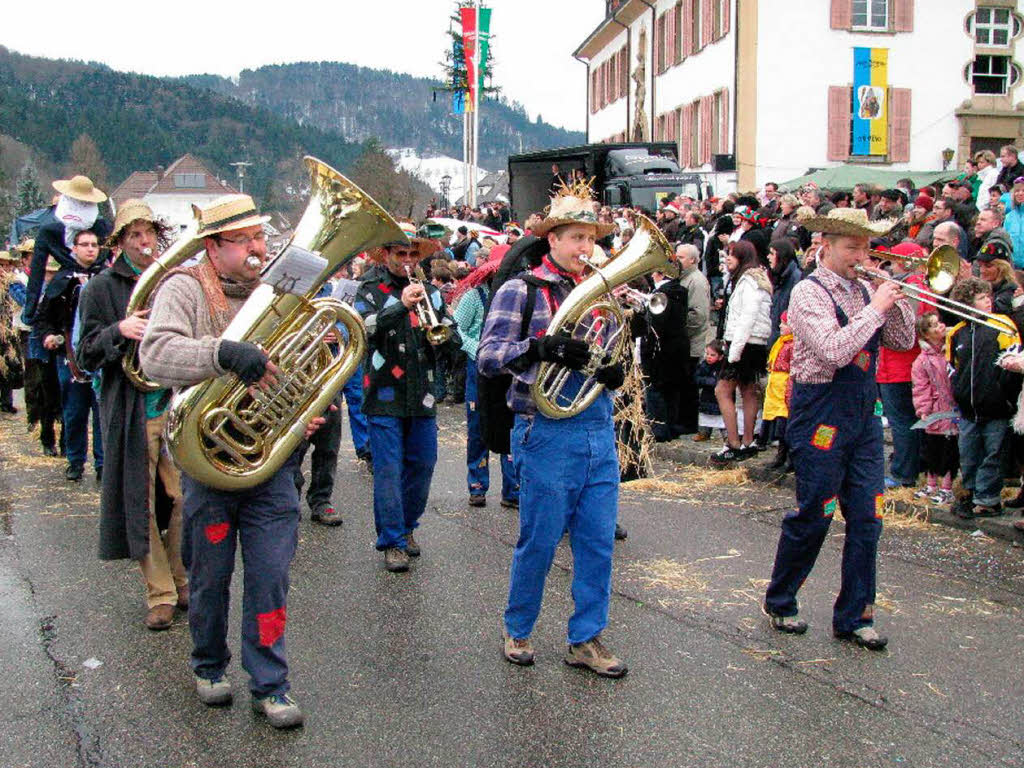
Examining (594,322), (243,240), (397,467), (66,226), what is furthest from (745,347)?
(243,240)

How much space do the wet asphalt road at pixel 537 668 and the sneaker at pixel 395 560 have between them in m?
0.07

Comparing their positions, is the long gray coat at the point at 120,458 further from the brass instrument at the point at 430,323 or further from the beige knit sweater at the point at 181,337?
the brass instrument at the point at 430,323

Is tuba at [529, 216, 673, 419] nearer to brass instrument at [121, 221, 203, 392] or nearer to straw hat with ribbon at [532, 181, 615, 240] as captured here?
straw hat with ribbon at [532, 181, 615, 240]

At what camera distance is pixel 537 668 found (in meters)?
4.98

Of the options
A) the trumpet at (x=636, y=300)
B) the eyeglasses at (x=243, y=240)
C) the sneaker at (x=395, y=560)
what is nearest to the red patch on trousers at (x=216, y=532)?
the eyeglasses at (x=243, y=240)

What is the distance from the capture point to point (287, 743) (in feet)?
13.8

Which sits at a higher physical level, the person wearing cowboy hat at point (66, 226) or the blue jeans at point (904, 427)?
the person wearing cowboy hat at point (66, 226)

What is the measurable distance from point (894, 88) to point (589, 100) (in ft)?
79.6

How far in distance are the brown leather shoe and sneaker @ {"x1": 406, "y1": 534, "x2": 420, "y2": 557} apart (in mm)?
1670

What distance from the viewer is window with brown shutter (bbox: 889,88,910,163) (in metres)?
29.7

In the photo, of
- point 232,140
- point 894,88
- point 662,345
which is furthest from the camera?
point 232,140

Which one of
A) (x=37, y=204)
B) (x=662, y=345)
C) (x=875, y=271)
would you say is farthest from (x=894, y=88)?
(x=37, y=204)

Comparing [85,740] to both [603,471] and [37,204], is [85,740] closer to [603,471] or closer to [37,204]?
[603,471]

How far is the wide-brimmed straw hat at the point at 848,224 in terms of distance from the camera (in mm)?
5082
